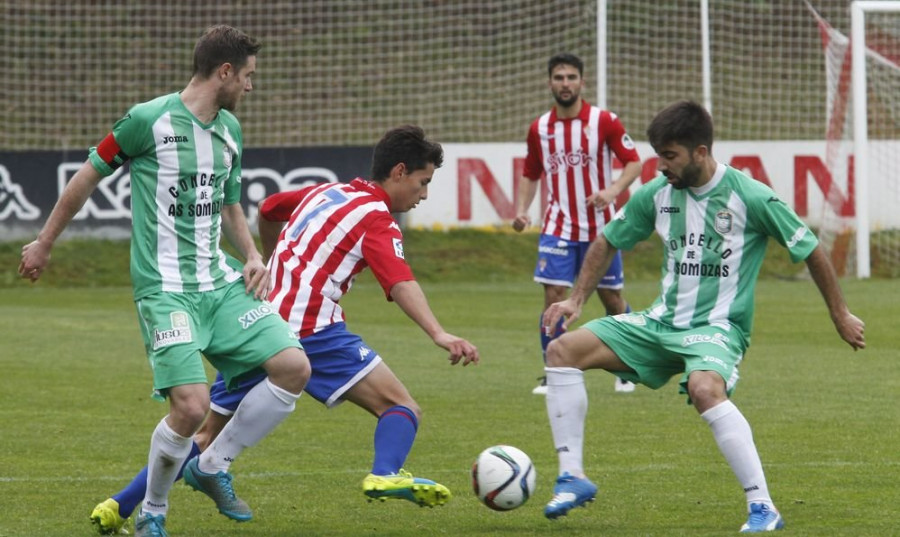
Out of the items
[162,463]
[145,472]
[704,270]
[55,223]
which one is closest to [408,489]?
[162,463]

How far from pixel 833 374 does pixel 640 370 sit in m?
5.00

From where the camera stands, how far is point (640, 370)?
6.10 metres

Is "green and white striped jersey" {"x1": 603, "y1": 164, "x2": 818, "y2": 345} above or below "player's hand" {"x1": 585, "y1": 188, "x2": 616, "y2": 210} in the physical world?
above

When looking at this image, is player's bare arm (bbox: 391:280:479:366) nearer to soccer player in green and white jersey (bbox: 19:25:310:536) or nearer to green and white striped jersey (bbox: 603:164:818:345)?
soccer player in green and white jersey (bbox: 19:25:310:536)

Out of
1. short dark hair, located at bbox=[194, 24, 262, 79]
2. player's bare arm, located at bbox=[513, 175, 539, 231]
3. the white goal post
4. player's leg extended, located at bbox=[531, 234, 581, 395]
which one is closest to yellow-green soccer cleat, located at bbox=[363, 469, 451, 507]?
short dark hair, located at bbox=[194, 24, 262, 79]

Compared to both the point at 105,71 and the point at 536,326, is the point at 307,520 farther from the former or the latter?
the point at 105,71

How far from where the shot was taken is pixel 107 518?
5633mm

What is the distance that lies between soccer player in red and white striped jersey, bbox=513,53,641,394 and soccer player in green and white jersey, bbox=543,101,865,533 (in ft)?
14.0

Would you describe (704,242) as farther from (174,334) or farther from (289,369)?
(174,334)

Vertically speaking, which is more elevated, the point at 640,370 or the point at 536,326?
the point at 640,370

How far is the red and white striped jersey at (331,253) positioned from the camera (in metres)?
5.89

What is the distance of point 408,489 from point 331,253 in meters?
1.03

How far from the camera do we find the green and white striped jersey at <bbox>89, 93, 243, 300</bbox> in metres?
5.52

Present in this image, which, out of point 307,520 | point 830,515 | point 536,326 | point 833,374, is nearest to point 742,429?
point 830,515
